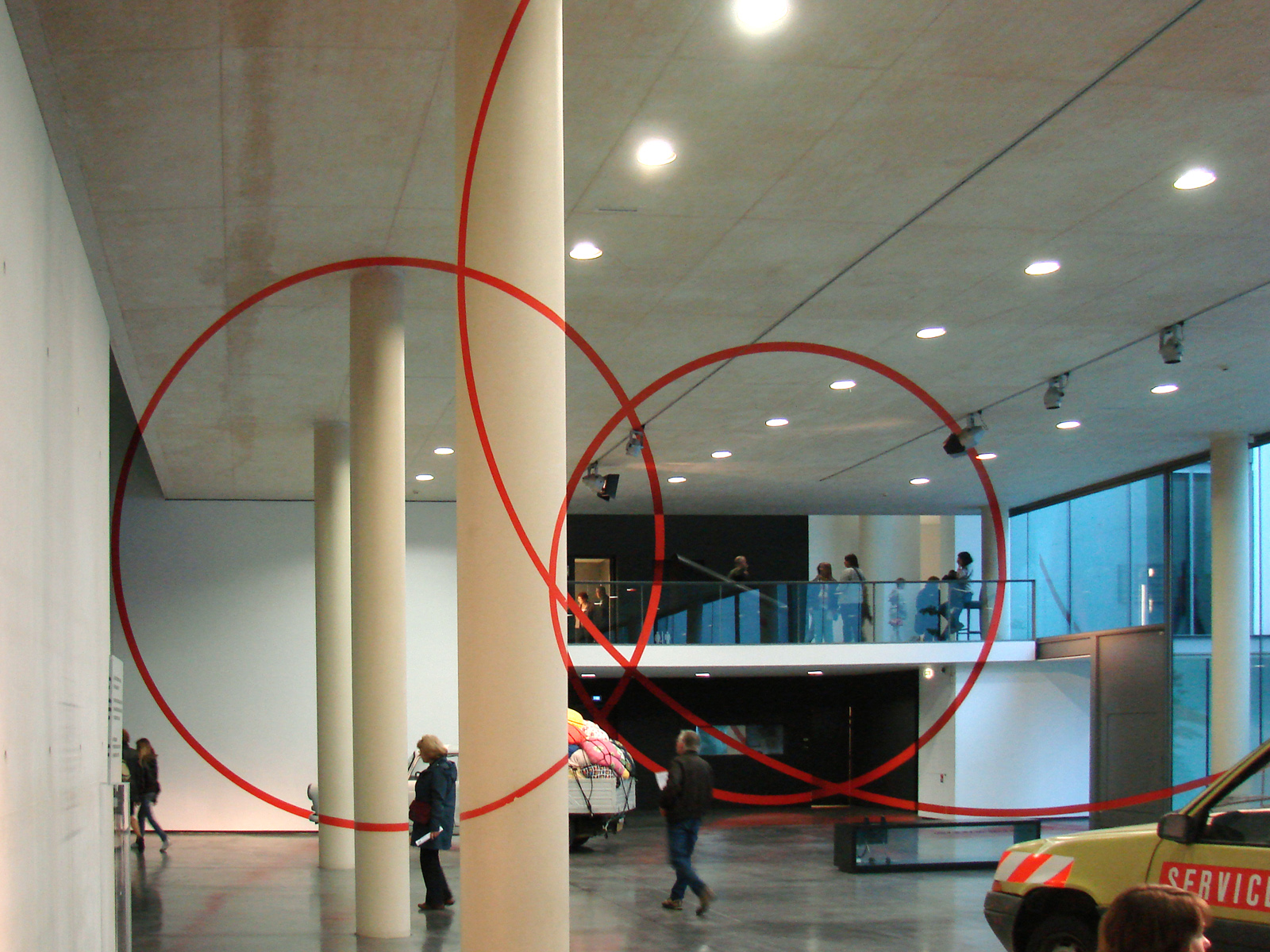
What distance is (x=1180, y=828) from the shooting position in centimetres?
645

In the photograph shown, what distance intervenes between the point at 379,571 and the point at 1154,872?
231 inches

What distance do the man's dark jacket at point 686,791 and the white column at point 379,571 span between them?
2342 mm

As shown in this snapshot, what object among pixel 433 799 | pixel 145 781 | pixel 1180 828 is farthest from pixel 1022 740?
pixel 1180 828

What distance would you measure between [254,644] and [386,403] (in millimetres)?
11768

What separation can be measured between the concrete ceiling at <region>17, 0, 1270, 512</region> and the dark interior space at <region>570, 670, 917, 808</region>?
13.7 metres

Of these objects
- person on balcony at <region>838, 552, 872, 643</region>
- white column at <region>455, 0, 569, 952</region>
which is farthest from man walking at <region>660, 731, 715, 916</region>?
person on balcony at <region>838, 552, 872, 643</region>

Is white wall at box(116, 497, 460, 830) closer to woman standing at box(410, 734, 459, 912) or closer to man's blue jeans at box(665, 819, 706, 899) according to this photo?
woman standing at box(410, 734, 459, 912)

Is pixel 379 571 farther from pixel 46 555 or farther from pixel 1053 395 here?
pixel 1053 395

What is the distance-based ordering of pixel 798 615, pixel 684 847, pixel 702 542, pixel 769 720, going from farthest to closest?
pixel 769 720
pixel 702 542
pixel 798 615
pixel 684 847

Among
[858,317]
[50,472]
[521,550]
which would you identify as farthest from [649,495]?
[521,550]

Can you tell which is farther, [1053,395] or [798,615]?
[798,615]

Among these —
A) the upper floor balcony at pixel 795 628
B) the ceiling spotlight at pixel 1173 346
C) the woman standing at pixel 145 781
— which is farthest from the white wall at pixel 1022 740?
the woman standing at pixel 145 781

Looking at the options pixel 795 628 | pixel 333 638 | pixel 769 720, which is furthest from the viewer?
pixel 769 720

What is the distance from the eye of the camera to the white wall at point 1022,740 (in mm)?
22344
